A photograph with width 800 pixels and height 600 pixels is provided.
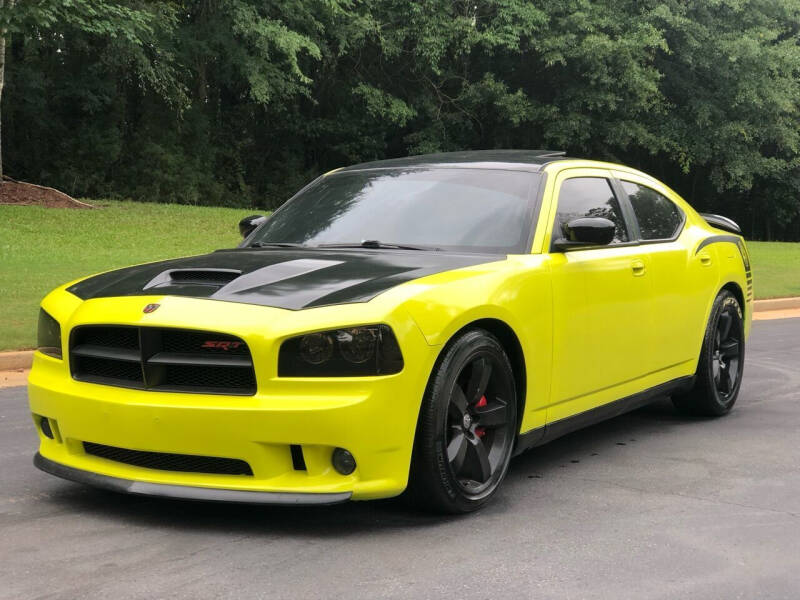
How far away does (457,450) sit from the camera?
4.63m

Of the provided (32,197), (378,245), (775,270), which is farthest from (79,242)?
(378,245)

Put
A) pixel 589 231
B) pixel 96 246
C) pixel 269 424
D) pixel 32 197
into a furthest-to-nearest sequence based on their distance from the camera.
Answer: pixel 32 197 < pixel 96 246 < pixel 589 231 < pixel 269 424

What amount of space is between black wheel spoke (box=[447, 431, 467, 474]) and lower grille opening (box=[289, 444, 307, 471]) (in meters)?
0.64

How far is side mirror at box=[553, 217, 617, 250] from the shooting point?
17.4 feet

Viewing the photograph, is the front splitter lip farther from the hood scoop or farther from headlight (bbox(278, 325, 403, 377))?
the hood scoop

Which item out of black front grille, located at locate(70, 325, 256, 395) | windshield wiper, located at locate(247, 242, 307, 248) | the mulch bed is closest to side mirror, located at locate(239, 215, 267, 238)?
windshield wiper, located at locate(247, 242, 307, 248)

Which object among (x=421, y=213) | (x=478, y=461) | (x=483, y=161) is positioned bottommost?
(x=478, y=461)

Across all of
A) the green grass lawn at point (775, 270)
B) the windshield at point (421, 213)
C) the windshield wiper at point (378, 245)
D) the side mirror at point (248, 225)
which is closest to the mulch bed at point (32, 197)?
the green grass lawn at point (775, 270)

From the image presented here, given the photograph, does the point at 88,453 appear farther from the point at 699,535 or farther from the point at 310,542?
the point at 699,535

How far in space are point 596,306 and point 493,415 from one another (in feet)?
3.44

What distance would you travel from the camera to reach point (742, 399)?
25.8 ft

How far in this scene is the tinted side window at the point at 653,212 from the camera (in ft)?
21.1

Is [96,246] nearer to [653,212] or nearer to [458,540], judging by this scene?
[653,212]

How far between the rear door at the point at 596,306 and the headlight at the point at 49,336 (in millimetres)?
2224
